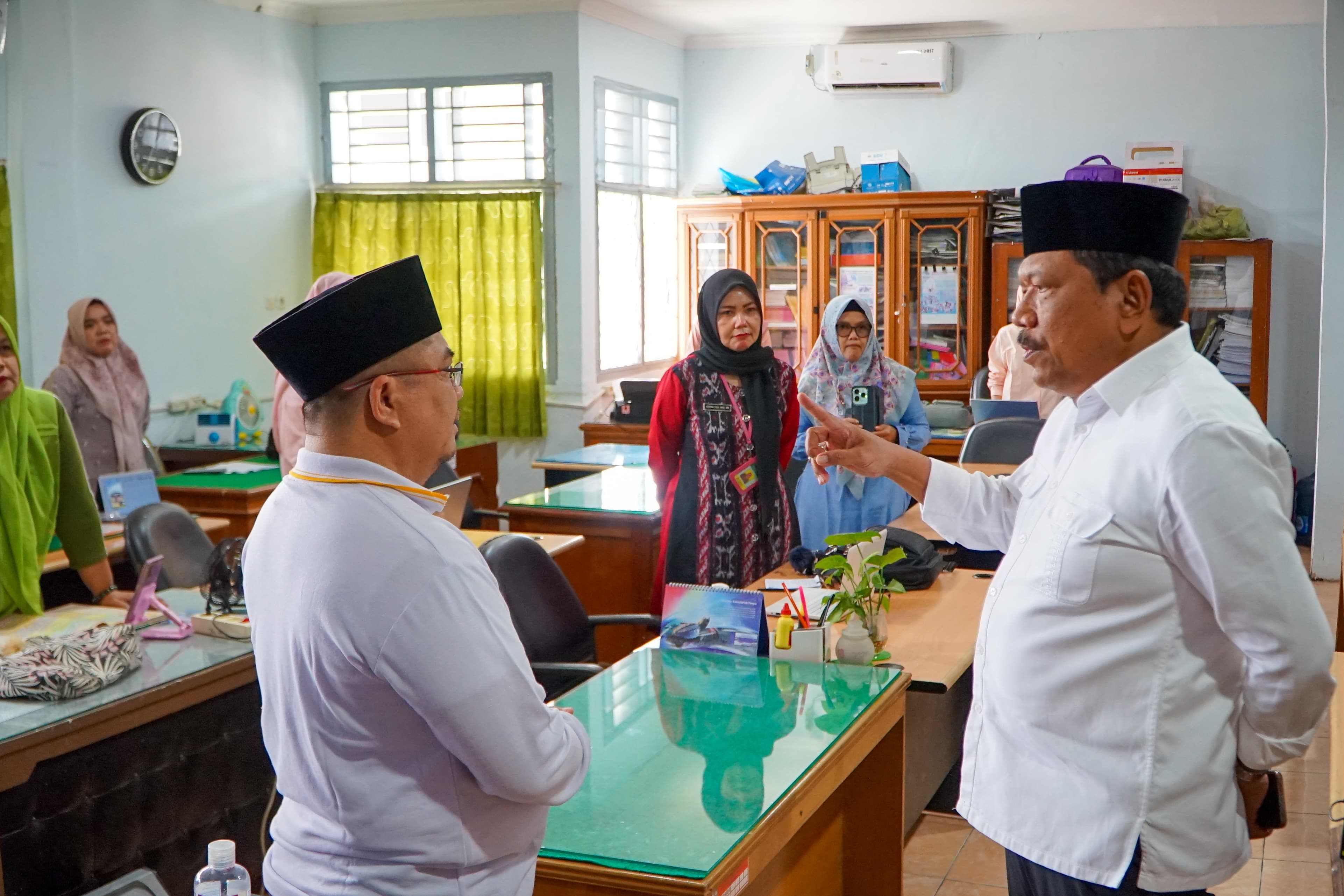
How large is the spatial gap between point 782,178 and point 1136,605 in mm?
7058

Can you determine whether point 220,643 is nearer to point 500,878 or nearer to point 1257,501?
point 500,878

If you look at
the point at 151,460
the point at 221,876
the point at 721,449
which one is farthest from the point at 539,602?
the point at 151,460

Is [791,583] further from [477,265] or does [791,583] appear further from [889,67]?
[889,67]

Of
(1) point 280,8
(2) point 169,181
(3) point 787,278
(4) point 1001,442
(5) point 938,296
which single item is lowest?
(4) point 1001,442

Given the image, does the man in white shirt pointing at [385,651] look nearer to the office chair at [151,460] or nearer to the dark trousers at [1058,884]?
the dark trousers at [1058,884]

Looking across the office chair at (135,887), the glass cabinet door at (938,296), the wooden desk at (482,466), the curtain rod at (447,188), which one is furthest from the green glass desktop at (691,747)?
the glass cabinet door at (938,296)

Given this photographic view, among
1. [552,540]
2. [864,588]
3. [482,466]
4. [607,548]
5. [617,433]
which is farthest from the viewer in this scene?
[482,466]

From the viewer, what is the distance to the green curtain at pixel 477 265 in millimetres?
7684

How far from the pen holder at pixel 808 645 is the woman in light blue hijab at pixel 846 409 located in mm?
1488

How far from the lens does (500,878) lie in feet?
4.73

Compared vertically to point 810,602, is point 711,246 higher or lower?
higher

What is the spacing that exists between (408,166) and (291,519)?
6.90 metres

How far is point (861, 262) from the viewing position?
8172 millimetres

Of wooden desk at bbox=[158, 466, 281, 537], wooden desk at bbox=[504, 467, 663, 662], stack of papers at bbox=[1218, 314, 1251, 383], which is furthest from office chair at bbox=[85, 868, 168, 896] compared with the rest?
stack of papers at bbox=[1218, 314, 1251, 383]
